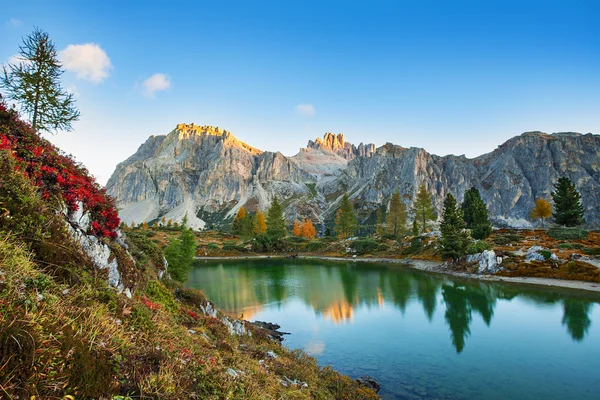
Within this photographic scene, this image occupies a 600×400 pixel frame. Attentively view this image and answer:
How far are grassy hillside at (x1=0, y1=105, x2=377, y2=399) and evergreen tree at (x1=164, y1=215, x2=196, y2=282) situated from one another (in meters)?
25.4

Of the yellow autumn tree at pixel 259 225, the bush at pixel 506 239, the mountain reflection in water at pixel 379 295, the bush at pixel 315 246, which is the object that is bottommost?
the mountain reflection in water at pixel 379 295

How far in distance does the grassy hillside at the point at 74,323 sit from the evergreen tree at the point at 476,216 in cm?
7481

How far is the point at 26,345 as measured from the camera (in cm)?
401

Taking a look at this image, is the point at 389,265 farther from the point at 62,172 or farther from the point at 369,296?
the point at 62,172

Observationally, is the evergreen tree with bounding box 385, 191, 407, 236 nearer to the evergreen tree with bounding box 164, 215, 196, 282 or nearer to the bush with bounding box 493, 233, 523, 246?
the bush with bounding box 493, 233, 523, 246

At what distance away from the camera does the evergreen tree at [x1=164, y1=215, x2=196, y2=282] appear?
37469mm

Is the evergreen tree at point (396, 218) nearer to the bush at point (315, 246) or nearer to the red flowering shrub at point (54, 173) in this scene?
the bush at point (315, 246)

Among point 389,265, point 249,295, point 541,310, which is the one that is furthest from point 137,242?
point 389,265

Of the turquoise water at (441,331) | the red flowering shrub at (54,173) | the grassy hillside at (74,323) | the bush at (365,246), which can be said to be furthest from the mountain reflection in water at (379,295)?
the bush at (365,246)

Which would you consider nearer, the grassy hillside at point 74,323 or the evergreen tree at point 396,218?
the grassy hillside at point 74,323

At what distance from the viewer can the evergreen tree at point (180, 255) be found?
123 ft

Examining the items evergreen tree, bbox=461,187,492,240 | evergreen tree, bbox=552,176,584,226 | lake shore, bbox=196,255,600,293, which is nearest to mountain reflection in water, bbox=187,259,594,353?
lake shore, bbox=196,255,600,293

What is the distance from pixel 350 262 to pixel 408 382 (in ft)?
219

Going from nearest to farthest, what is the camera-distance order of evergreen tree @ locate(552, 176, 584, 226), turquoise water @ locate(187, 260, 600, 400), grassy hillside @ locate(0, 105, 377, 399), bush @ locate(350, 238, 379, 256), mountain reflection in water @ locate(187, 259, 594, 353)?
grassy hillside @ locate(0, 105, 377, 399) → turquoise water @ locate(187, 260, 600, 400) → mountain reflection in water @ locate(187, 259, 594, 353) → evergreen tree @ locate(552, 176, 584, 226) → bush @ locate(350, 238, 379, 256)
